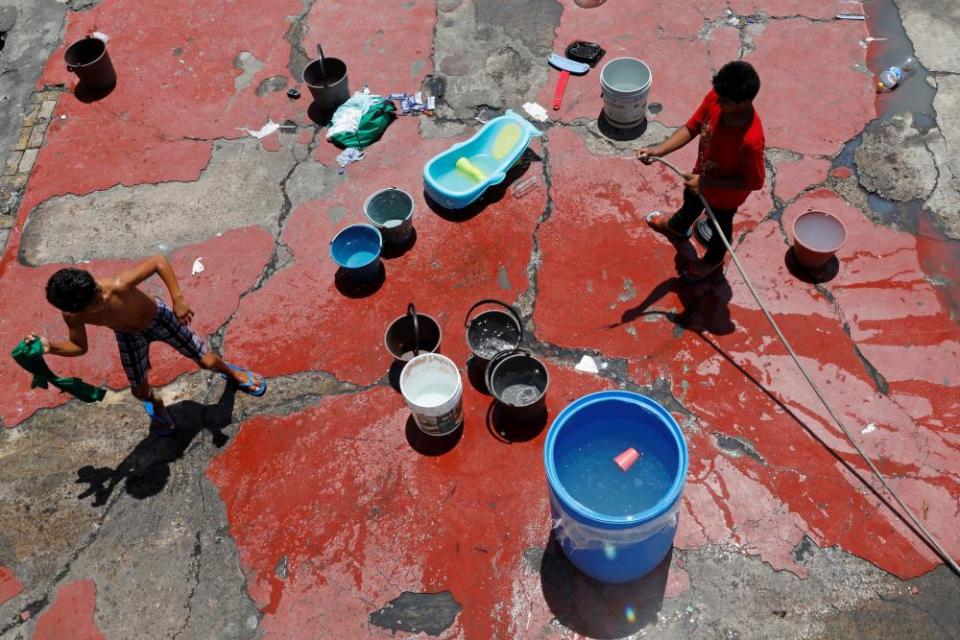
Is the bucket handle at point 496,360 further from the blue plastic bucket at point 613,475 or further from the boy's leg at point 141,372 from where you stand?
the boy's leg at point 141,372

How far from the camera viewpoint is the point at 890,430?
4.50m

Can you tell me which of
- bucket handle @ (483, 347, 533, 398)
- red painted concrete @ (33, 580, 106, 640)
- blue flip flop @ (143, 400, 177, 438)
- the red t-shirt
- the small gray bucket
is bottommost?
red painted concrete @ (33, 580, 106, 640)

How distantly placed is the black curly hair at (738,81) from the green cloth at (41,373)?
15.1 feet

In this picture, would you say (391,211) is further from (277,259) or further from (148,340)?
(148,340)

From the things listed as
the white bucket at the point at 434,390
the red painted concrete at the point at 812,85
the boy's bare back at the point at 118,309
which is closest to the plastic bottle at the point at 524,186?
the white bucket at the point at 434,390

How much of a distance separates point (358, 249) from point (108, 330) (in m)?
2.27

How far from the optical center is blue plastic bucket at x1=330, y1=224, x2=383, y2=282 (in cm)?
541

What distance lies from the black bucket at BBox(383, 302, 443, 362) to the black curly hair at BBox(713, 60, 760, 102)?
2.57 m

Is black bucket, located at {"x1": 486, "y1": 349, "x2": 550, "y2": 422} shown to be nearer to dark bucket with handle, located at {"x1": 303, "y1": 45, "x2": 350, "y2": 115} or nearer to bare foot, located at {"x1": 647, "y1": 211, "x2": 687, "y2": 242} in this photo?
bare foot, located at {"x1": 647, "y1": 211, "x2": 687, "y2": 242}

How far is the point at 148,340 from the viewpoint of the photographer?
4.47 m

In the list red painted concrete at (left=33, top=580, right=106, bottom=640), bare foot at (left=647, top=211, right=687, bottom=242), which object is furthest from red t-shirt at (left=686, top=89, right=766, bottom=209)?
red painted concrete at (left=33, top=580, right=106, bottom=640)

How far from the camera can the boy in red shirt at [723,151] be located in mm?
3830

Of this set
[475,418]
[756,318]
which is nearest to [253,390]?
[475,418]

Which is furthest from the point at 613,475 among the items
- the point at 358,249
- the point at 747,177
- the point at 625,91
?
the point at 625,91
